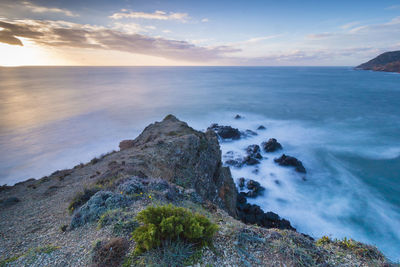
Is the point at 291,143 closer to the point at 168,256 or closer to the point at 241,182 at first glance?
the point at 241,182

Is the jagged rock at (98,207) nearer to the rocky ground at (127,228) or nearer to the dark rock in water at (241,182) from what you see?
the rocky ground at (127,228)

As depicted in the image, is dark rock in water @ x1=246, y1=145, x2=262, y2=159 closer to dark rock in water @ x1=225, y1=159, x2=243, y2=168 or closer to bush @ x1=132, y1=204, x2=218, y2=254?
dark rock in water @ x1=225, y1=159, x2=243, y2=168

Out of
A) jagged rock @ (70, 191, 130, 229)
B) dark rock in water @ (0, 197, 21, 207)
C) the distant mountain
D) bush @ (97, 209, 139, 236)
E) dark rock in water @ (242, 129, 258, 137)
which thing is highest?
the distant mountain

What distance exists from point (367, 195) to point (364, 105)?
151ft

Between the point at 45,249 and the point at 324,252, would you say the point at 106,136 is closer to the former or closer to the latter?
the point at 45,249

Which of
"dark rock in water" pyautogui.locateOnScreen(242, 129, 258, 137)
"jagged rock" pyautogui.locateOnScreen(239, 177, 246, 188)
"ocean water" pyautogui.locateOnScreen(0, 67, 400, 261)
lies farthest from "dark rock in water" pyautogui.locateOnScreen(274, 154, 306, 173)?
"dark rock in water" pyautogui.locateOnScreen(242, 129, 258, 137)

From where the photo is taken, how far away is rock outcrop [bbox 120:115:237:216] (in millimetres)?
12891

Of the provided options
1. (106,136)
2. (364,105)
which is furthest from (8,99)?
(364,105)

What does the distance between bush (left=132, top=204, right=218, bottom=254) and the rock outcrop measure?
22.5 feet

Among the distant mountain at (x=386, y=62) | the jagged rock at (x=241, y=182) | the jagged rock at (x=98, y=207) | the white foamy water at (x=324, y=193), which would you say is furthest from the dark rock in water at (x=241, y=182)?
the distant mountain at (x=386, y=62)

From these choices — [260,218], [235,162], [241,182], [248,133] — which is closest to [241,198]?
[241,182]

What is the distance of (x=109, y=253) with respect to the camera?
4.70 m

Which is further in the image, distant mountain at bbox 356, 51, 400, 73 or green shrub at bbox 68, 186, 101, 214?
distant mountain at bbox 356, 51, 400, 73

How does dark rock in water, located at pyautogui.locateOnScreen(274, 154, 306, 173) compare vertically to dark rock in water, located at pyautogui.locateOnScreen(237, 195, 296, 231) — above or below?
above
